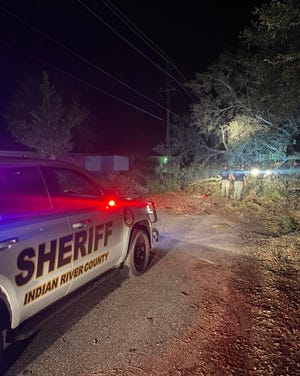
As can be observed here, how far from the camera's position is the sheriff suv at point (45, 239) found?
2.41m

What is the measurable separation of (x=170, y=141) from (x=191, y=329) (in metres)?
16.8

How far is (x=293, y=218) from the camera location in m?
8.99

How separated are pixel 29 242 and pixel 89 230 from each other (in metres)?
0.87

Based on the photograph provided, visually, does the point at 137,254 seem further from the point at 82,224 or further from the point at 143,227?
the point at 82,224

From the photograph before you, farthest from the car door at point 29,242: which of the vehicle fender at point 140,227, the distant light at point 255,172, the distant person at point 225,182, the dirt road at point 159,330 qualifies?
the distant light at point 255,172

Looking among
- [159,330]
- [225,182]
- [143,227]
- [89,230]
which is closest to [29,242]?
[89,230]

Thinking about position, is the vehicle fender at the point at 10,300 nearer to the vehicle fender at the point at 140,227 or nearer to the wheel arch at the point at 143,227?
the vehicle fender at the point at 140,227

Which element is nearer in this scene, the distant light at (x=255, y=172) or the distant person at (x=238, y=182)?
the distant person at (x=238, y=182)

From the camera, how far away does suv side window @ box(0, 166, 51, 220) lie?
2715 millimetres

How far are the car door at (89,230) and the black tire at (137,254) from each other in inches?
15.0

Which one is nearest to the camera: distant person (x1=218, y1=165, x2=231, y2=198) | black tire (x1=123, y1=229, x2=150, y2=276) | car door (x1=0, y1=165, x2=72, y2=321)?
car door (x1=0, y1=165, x2=72, y2=321)

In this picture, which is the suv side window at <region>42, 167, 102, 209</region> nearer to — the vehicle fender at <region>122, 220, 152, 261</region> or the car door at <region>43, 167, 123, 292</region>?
the car door at <region>43, 167, 123, 292</region>

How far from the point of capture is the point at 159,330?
3.19m

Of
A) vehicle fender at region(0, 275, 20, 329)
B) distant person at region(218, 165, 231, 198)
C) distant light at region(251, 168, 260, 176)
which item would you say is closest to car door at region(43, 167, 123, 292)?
vehicle fender at region(0, 275, 20, 329)
